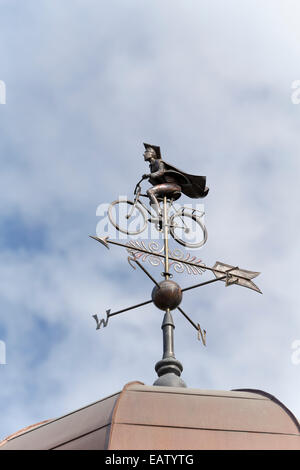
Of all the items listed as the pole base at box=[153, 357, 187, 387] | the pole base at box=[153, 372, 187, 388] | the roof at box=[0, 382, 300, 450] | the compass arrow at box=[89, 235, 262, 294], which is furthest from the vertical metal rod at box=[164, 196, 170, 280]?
the roof at box=[0, 382, 300, 450]

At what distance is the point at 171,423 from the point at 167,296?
111 inches

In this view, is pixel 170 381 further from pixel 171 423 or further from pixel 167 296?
pixel 171 423

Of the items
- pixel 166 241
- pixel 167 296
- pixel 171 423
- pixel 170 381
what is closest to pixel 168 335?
pixel 167 296

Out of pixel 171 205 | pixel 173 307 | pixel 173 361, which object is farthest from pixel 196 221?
pixel 173 361

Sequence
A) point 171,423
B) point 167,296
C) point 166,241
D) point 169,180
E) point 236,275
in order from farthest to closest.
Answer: point 169,180 < point 236,275 < point 166,241 < point 167,296 < point 171,423

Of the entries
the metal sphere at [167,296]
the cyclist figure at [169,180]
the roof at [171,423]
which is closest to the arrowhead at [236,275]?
the metal sphere at [167,296]

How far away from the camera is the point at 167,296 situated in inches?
486

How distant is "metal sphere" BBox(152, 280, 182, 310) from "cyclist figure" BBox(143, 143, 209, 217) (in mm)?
1722

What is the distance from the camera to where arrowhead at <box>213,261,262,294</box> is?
13.1 m

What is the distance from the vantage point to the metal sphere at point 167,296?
12352 mm

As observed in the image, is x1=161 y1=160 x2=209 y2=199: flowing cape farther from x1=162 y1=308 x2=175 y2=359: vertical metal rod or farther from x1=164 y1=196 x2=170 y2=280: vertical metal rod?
x1=162 y1=308 x2=175 y2=359: vertical metal rod

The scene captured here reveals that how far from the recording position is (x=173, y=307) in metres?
12.4

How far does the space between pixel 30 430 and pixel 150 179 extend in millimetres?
4382
